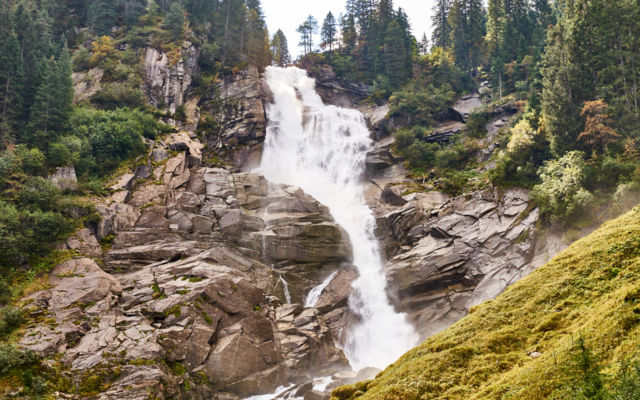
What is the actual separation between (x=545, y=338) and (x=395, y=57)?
60.5 m

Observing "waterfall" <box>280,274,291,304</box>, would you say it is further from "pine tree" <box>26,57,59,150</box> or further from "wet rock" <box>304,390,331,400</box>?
"pine tree" <box>26,57,59,150</box>

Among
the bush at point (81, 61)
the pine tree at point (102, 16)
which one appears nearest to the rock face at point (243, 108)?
the bush at point (81, 61)

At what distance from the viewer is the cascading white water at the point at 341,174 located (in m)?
32.4

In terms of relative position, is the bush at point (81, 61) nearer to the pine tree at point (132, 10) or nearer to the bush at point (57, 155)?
the pine tree at point (132, 10)

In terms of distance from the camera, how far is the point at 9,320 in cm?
2194

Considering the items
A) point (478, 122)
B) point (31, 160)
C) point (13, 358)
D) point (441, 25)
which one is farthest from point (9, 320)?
point (441, 25)

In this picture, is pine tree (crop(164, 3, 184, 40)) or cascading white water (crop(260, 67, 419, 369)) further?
pine tree (crop(164, 3, 184, 40))

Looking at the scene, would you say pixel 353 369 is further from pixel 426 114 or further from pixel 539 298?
pixel 426 114

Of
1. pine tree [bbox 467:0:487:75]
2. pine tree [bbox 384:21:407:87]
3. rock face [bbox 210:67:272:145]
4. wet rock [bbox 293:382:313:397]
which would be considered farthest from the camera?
pine tree [bbox 467:0:487:75]

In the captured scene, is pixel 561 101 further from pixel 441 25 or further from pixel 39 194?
pixel 441 25

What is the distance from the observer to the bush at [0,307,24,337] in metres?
21.6

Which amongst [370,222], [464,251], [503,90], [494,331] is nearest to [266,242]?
[370,222]

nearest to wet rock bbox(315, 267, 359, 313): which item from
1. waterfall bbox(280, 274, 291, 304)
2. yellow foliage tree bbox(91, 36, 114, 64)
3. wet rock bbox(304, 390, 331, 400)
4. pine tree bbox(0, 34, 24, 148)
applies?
waterfall bbox(280, 274, 291, 304)

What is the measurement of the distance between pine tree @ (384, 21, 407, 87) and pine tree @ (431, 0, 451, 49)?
1915cm
